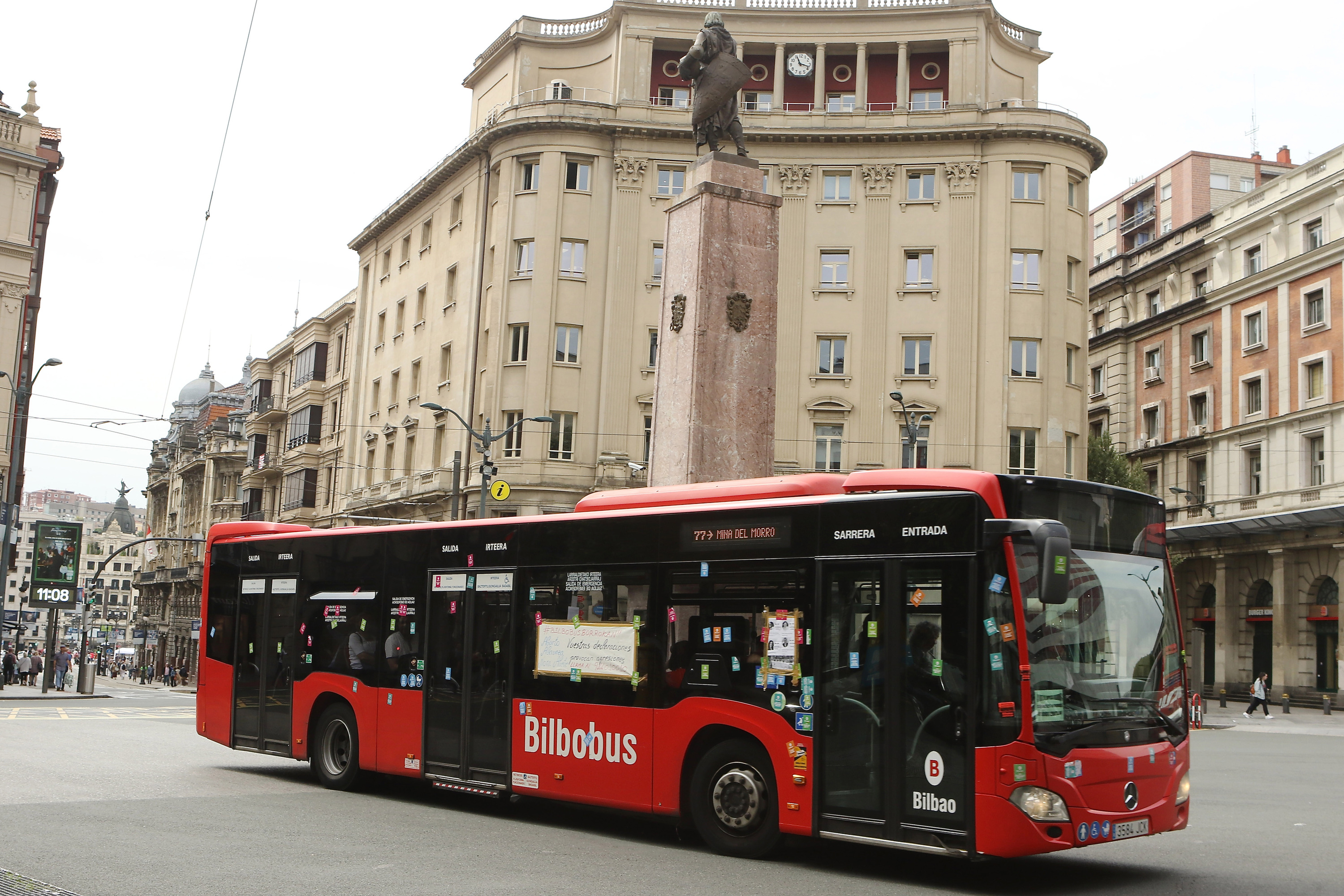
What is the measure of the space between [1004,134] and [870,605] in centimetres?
3621

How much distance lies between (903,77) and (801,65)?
3.62 m

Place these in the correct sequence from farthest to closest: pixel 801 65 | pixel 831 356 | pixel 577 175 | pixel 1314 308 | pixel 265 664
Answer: pixel 801 65
pixel 1314 308
pixel 577 175
pixel 831 356
pixel 265 664

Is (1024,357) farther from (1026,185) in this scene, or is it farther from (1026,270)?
(1026,185)

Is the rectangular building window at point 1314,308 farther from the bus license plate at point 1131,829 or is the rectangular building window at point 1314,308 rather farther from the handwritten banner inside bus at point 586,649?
the bus license plate at point 1131,829

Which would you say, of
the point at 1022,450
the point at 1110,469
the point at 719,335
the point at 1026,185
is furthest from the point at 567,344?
the point at 719,335

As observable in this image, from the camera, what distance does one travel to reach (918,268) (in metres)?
43.3

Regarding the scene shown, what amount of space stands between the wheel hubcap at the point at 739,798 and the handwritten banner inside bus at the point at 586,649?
1.28m

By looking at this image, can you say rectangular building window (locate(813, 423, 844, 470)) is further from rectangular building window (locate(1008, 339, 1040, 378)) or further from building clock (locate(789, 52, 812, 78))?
building clock (locate(789, 52, 812, 78))

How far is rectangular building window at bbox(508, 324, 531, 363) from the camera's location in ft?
143

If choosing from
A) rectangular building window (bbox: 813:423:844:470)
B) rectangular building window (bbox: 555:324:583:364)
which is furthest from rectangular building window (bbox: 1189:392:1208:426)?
rectangular building window (bbox: 555:324:583:364)

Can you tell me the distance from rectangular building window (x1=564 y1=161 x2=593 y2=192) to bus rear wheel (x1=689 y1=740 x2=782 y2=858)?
117ft

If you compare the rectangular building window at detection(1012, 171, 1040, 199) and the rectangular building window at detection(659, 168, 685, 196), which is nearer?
the rectangular building window at detection(1012, 171, 1040, 199)

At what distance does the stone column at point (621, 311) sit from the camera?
141 feet

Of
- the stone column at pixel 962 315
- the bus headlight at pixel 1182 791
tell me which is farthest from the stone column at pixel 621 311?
the bus headlight at pixel 1182 791
